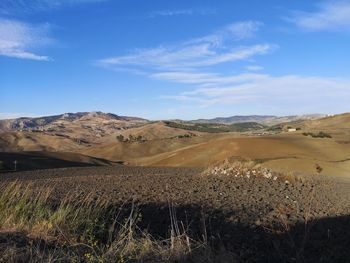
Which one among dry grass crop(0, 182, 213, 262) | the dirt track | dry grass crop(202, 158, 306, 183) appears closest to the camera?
dry grass crop(0, 182, 213, 262)

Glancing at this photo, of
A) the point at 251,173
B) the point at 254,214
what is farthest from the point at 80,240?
the point at 251,173

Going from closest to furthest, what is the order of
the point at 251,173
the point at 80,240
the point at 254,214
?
the point at 80,240 → the point at 254,214 → the point at 251,173

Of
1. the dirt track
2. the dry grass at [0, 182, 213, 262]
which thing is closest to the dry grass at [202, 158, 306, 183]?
the dirt track

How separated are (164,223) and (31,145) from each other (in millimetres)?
128294

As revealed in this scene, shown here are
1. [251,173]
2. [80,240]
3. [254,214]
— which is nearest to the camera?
[80,240]

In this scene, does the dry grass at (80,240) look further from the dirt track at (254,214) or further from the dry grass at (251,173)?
the dry grass at (251,173)

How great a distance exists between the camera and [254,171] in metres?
21.2

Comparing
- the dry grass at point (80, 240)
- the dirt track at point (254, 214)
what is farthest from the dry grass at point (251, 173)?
the dry grass at point (80, 240)

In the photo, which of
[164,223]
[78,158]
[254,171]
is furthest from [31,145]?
[164,223]

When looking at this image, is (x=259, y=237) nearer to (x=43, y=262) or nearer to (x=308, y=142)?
(x=43, y=262)

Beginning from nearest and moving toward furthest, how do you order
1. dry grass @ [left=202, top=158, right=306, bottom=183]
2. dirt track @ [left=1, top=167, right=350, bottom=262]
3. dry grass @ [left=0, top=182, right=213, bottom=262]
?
dry grass @ [left=0, top=182, right=213, bottom=262] < dirt track @ [left=1, top=167, right=350, bottom=262] < dry grass @ [left=202, top=158, right=306, bottom=183]

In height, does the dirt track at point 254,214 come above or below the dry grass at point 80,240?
below

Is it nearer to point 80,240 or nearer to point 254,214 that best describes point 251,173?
point 254,214

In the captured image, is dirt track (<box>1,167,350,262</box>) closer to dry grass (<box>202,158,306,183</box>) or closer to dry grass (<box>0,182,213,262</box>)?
dry grass (<box>0,182,213,262</box>)
